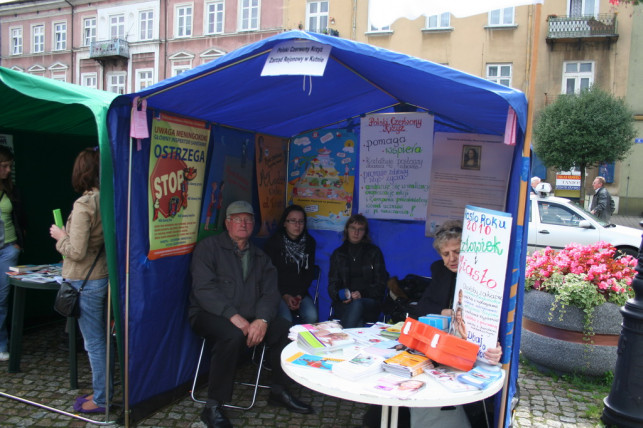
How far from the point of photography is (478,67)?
62.0 ft

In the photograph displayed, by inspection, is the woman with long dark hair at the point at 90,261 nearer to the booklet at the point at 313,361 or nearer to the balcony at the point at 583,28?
the booklet at the point at 313,361

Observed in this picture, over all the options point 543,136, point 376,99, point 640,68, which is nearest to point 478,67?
point 543,136

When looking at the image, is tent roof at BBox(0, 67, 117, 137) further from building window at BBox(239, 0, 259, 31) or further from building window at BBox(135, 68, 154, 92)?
building window at BBox(135, 68, 154, 92)

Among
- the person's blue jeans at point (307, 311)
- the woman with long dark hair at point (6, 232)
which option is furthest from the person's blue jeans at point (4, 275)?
the person's blue jeans at point (307, 311)

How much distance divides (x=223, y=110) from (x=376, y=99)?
131 cm

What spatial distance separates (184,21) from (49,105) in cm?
2107

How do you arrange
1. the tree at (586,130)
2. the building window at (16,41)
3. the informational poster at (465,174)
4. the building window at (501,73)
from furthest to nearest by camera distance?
the building window at (16,41) → the building window at (501,73) → the tree at (586,130) → the informational poster at (465,174)

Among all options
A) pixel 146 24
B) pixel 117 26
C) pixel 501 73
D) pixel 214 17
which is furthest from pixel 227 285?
pixel 117 26

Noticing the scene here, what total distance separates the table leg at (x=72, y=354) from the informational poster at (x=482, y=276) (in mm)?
2740

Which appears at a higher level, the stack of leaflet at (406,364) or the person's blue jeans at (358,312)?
the stack of leaflet at (406,364)

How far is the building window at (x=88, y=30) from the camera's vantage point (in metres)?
26.0

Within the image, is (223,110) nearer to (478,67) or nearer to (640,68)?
(478,67)

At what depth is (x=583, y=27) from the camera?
18094mm

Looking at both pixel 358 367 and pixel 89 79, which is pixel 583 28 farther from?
pixel 89 79
